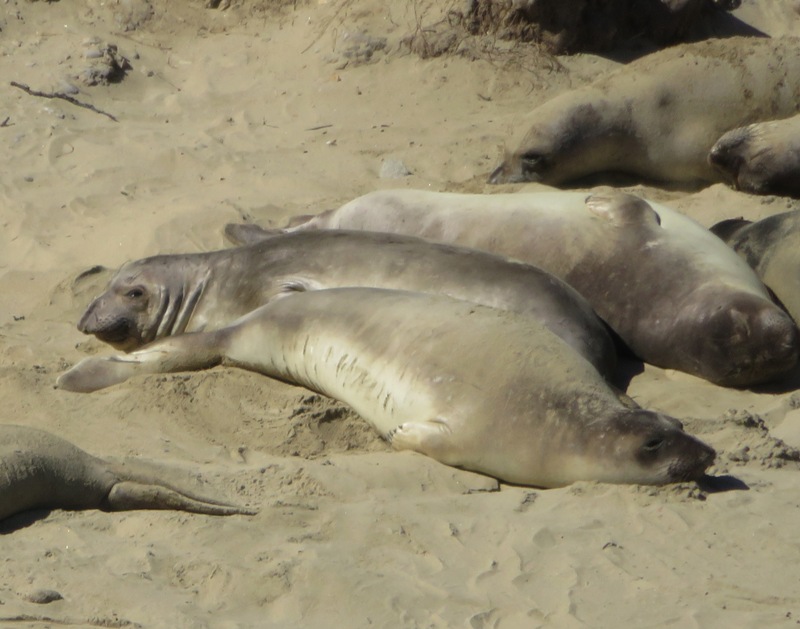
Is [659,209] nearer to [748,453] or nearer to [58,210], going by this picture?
[748,453]

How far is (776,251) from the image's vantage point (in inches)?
240

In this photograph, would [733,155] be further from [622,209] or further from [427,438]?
[427,438]

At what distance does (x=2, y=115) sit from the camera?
28.5ft

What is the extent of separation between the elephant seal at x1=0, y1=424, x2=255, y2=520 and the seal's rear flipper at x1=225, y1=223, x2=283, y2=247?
121 inches

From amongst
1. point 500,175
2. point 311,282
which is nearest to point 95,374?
point 311,282

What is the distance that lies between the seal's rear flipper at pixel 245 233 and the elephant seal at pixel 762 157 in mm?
2890

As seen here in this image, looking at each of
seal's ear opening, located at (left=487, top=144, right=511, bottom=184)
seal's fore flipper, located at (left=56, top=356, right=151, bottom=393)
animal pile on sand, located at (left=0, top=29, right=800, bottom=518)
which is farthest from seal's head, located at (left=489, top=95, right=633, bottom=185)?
seal's fore flipper, located at (left=56, top=356, right=151, bottom=393)

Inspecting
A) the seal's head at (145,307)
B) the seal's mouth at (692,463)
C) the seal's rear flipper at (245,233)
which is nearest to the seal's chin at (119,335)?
the seal's head at (145,307)

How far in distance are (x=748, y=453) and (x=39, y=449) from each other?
2450 millimetres

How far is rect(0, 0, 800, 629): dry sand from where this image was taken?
3256mm

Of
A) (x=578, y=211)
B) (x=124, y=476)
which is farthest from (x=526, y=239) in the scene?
(x=124, y=476)

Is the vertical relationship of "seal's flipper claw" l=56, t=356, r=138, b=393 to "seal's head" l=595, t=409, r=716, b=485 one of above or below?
below

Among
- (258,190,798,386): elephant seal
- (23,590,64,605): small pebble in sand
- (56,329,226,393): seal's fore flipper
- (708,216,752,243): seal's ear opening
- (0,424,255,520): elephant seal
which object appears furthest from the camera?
(708,216,752,243): seal's ear opening

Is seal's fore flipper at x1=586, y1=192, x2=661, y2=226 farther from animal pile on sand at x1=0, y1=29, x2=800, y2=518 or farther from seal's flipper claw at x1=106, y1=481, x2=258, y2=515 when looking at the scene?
seal's flipper claw at x1=106, y1=481, x2=258, y2=515
